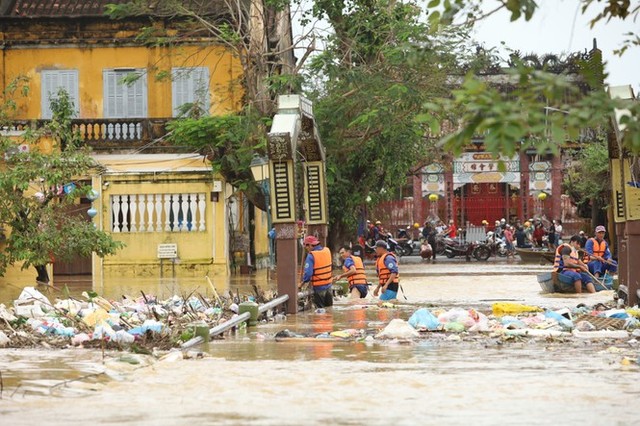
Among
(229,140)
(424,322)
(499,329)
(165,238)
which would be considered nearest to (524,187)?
(165,238)

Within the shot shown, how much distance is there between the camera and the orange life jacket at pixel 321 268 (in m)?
22.4

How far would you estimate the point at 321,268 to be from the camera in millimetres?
22578

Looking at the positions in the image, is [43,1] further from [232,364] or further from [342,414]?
[342,414]

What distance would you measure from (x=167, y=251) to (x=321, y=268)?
41.1ft

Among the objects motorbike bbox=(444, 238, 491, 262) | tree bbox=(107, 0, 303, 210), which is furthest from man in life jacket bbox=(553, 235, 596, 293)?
motorbike bbox=(444, 238, 491, 262)

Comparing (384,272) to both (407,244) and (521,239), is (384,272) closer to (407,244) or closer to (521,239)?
(407,244)

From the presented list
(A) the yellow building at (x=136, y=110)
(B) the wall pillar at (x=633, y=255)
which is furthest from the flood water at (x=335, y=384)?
(A) the yellow building at (x=136, y=110)

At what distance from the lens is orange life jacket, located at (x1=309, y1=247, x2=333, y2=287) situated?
2244 centimetres

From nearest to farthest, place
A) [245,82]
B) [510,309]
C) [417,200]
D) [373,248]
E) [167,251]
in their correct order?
[510,309] → [167,251] → [245,82] → [373,248] → [417,200]

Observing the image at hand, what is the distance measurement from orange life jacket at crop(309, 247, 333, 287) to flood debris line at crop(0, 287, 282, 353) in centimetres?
277

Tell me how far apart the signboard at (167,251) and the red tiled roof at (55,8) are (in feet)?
25.2

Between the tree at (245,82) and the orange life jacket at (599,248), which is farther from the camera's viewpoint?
the tree at (245,82)

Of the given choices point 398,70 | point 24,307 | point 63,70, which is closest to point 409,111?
point 398,70

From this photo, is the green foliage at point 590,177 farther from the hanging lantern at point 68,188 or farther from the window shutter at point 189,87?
the hanging lantern at point 68,188
